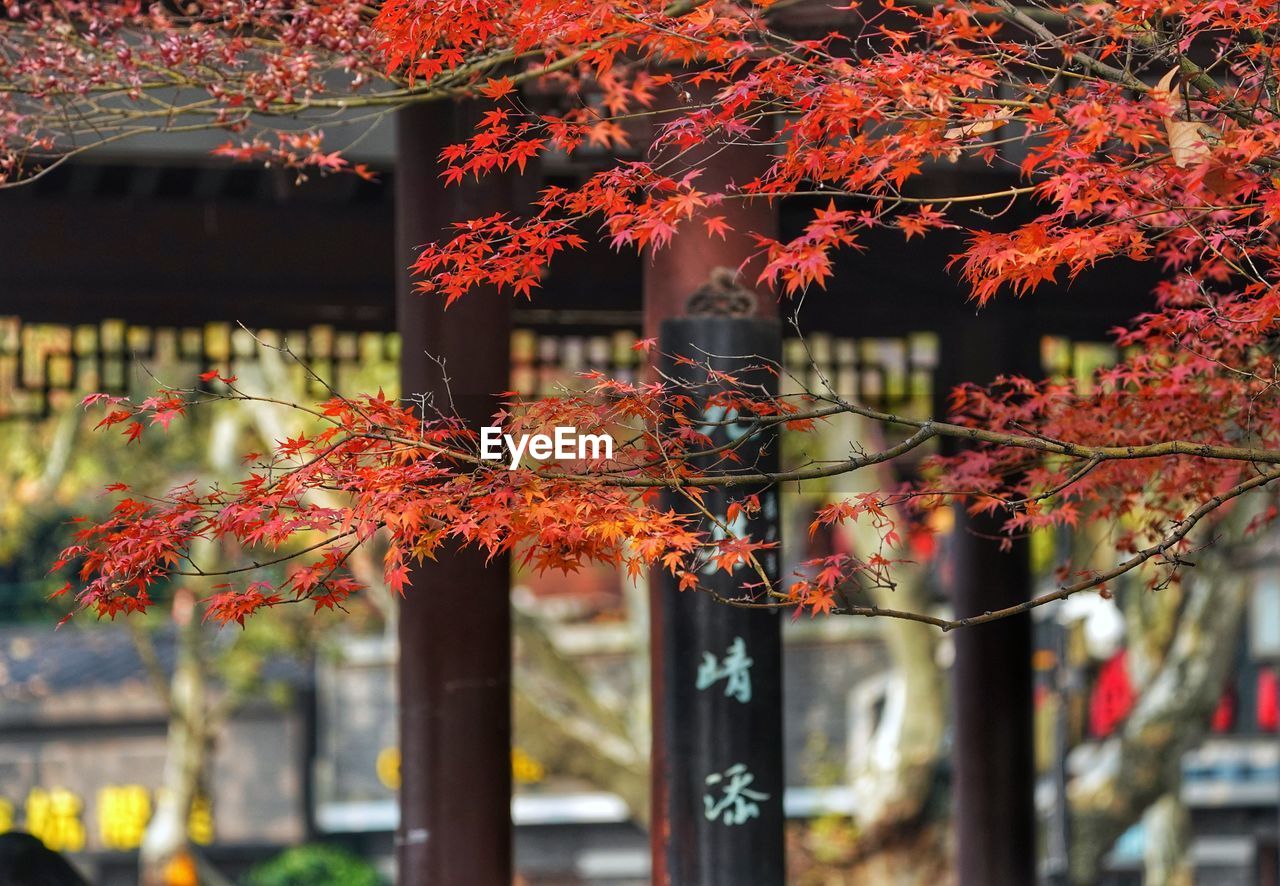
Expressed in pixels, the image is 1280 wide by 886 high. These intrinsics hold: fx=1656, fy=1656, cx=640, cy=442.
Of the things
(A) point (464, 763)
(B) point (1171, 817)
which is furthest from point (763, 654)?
(B) point (1171, 817)

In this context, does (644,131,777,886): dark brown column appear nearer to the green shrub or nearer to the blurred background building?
the blurred background building

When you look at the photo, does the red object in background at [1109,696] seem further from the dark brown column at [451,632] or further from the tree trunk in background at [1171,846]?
the dark brown column at [451,632]

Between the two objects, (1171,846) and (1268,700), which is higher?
(1268,700)

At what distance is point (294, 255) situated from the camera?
31.8ft

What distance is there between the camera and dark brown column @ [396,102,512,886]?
7.69m

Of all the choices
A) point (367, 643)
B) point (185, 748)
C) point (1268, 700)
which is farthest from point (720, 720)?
point (1268, 700)

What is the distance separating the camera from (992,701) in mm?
11250

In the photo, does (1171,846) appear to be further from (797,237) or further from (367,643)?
(797,237)

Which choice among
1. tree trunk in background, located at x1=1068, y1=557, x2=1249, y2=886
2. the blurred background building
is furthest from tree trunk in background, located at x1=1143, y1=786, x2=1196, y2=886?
tree trunk in background, located at x1=1068, y1=557, x2=1249, y2=886

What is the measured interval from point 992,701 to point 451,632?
4.86m

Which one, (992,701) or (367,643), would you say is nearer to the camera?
(992,701)

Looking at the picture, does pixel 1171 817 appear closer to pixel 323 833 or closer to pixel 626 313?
pixel 626 313

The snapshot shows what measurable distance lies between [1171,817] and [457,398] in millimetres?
10822

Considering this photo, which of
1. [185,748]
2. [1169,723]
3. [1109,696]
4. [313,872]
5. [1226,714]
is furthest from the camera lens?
[1226,714]
